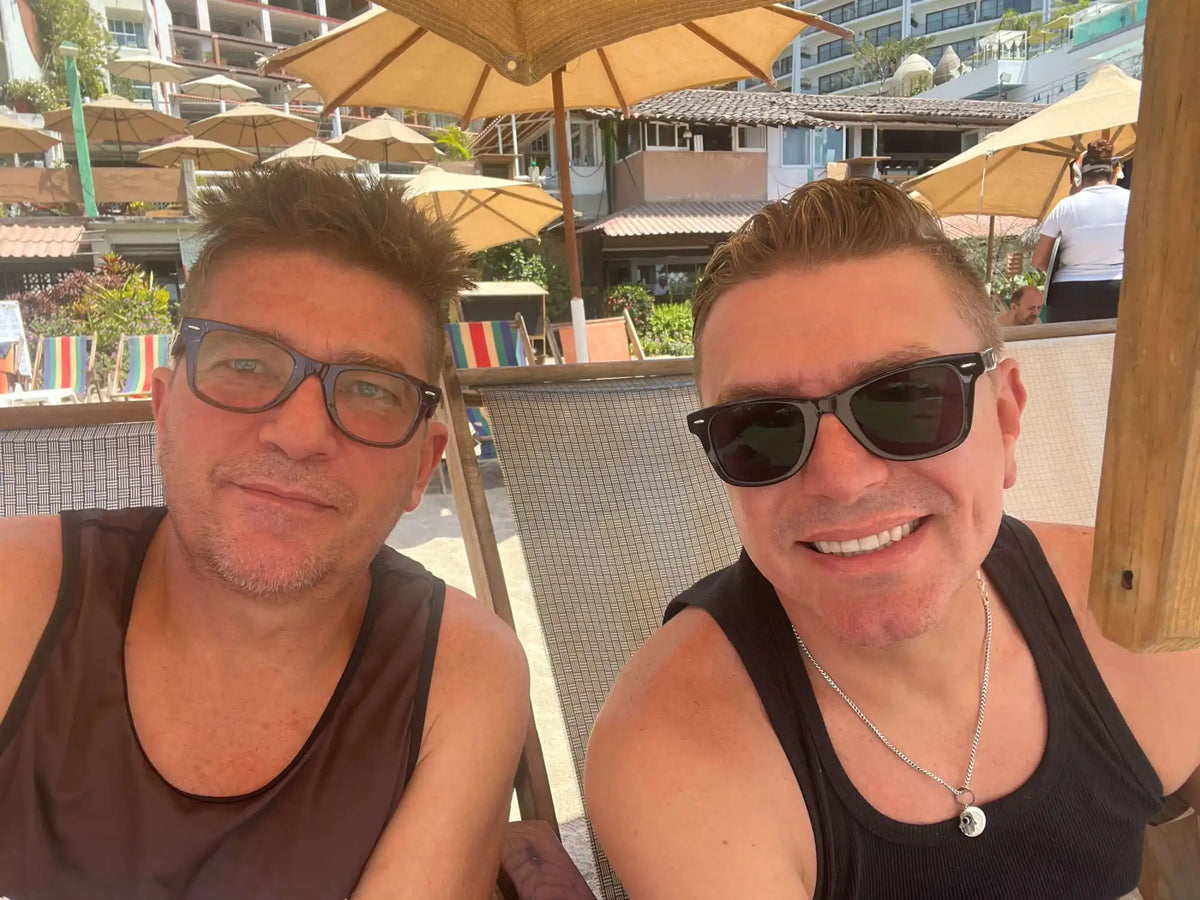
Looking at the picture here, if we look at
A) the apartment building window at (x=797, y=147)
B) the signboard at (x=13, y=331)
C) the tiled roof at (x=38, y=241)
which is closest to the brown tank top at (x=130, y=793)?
the signboard at (x=13, y=331)

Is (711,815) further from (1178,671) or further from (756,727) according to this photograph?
(1178,671)

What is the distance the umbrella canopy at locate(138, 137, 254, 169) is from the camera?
1396 centimetres

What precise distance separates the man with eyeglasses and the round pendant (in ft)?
2.44

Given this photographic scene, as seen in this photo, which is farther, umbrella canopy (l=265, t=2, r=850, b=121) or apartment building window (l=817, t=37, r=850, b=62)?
apartment building window (l=817, t=37, r=850, b=62)

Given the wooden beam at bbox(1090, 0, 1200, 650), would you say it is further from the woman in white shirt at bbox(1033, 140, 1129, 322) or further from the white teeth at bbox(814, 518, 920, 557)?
the woman in white shirt at bbox(1033, 140, 1129, 322)

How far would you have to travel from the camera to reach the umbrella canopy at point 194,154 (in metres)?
14.0

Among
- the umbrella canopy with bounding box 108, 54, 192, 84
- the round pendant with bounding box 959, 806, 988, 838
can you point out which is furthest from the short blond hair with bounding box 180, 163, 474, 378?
the umbrella canopy with bounding box 108, 54, 192, 84

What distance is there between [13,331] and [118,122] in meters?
8.27

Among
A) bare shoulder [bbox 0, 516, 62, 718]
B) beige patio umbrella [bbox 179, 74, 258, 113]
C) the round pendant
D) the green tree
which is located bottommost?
the round pendant

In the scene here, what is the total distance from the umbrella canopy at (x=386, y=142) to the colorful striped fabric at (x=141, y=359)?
6.50m

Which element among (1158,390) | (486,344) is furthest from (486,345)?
(1158,390)

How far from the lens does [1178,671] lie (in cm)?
127

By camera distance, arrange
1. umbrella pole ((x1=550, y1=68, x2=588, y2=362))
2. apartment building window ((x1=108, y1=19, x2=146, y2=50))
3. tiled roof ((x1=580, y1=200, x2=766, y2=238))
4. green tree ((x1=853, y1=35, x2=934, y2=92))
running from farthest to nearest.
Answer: green tree ((x1=853, y1=35, x2=934, y2=92)) → apartment building window ((x1=108, y1=19, x2=146, y2=50)) → tiled roof ((x1=580, y1=200, x2=766, y2=238)) → umbrella pole ((x1=550, y1=68, x2=588, y2=362))

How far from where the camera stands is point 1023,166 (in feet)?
24.3
